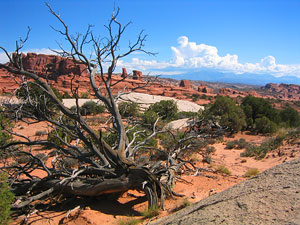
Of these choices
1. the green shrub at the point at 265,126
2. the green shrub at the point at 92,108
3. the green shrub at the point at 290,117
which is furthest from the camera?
the green shrub at the point at 92,108

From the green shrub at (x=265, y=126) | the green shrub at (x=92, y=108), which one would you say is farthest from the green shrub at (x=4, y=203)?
the green shrub at (x=92, y=108)

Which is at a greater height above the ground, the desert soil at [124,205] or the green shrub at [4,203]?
the green shrub at [4,203]

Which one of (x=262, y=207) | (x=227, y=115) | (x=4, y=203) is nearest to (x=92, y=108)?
(x=227, y=115)

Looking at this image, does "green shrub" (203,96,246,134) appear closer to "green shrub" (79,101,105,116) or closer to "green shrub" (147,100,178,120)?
"green shrub" (147,100,178,120)

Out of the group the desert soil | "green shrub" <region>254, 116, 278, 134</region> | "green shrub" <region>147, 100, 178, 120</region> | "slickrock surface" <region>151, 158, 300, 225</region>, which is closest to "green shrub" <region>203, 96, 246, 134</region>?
"green shrub" <region>254, 116, 278, 134</region>

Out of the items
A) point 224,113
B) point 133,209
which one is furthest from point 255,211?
point 224,113

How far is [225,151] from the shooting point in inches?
397

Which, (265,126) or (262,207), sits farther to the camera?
(265,126)

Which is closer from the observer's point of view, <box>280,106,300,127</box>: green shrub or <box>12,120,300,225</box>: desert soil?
<box>12,120,300,225</box>: desert soil

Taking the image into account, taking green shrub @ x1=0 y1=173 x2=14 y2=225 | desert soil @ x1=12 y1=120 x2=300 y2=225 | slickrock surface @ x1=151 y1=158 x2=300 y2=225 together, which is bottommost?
desert soil @ x1=12 y1=120 x2=300 y2=225

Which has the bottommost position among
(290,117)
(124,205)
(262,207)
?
(124,205)

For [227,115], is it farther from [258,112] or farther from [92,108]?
[92,108]

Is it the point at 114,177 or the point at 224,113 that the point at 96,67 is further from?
the point at 224,113

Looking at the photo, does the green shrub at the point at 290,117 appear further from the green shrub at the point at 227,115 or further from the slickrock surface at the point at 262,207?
the slickrock surface at the point at 262,207
